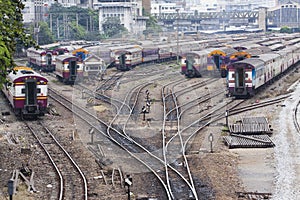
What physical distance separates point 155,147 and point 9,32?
6926 mm

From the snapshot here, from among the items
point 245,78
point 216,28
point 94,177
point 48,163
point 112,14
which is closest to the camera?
→ point 94,177

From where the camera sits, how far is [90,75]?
44125mm

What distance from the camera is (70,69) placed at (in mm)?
41531

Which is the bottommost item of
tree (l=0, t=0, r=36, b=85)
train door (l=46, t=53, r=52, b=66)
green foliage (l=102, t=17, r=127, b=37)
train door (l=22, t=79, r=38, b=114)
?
train door (l=22, t=79, r=38, b=114)

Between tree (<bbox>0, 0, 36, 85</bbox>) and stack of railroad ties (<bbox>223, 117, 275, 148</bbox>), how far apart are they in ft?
27.2

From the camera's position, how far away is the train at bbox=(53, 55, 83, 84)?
4075 cm

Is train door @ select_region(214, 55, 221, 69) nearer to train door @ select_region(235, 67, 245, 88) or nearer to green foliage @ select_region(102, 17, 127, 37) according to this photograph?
train door @ select_region(235, 67, 245, 88)

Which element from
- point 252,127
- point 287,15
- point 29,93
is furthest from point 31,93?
point 287,15

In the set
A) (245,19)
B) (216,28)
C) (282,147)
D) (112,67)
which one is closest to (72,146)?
(282,147)

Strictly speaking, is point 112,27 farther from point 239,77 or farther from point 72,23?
point 239,77

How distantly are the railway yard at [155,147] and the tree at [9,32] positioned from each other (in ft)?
10.7

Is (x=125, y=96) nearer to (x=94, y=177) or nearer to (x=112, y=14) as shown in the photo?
(x=94, y=177)

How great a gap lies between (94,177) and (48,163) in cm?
241

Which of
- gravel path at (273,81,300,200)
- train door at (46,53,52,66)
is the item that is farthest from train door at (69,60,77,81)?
gravel path at (273,81,300,200)
